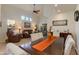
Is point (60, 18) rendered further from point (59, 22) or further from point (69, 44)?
point (69, 44)

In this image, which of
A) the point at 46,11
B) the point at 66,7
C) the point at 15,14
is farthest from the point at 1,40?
the point at 66,7

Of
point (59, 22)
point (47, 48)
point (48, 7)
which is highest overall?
point (48, 7)

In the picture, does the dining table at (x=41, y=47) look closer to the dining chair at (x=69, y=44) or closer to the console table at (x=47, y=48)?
the console table at (x=47, y=48)

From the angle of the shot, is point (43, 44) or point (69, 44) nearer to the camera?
point (69, 44)

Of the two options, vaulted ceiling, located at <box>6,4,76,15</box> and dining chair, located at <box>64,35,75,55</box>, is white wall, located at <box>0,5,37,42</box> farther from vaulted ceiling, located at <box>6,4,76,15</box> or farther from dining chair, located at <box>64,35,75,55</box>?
dining chair, located at <box>64,35,75,55</box>

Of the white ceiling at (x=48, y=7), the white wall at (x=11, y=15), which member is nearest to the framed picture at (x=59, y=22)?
the white ceiling at (x=48, y=7)

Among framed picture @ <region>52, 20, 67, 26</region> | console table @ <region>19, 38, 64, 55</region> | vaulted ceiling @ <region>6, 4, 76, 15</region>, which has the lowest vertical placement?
console table @ <region>19, 38, 64, 55</region>

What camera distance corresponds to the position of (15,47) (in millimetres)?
1320

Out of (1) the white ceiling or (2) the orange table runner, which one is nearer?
(1) the white ceiling

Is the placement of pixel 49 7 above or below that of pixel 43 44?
above

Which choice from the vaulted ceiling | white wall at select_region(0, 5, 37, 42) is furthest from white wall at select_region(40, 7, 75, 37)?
white wall at select_region(0, 5, 37, 42)

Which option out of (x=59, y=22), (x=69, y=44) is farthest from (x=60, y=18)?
(x=69, y=44)
